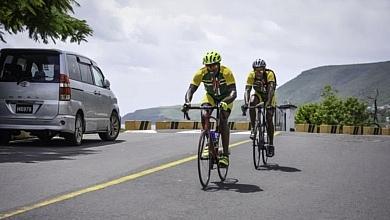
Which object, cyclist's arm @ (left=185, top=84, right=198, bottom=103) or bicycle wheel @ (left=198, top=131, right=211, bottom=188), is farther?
cyclist's arm @ (left=185, top=84, right=198, bottom=103)

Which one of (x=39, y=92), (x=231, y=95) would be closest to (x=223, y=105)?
(x=231, y=95)

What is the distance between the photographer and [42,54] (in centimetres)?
1257

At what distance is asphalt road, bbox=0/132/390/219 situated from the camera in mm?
5855

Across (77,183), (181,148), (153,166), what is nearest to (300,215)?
(77,183)

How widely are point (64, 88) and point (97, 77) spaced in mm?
2363

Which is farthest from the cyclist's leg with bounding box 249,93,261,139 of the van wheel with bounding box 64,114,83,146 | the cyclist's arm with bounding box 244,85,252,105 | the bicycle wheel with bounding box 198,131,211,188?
the van wheel with bounding box 64,114,83,146

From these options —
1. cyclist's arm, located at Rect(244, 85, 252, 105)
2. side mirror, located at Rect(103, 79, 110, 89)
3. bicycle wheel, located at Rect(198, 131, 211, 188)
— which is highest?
side mirror, located at Rect(103, 79, 110, 89)

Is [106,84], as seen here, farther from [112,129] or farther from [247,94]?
[247,94]

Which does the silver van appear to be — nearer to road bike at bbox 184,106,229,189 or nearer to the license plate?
the license plate

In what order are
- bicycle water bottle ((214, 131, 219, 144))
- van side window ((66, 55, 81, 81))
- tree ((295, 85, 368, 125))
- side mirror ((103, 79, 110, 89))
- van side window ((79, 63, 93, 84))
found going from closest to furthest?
bicycle water bottle ((214, 131, 219, 144)) < van side window ((66, 55, 81, 81)) < van side window ((79, 63, 93, 84)) < side mirror ((103, 79, 110, 89)) < tree ((295, 85, 368, 125))

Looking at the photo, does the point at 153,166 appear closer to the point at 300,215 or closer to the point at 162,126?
the point at 300,215

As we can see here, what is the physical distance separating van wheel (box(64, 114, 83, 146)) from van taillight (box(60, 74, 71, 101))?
78 centimetres

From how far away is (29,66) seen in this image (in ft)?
41.3

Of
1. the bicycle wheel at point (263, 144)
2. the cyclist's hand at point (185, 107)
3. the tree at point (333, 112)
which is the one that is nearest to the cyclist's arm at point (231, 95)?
the cyclist's hand at point (185, 107)
